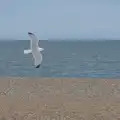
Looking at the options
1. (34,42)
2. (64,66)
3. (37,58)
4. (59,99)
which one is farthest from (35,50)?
(64,66)

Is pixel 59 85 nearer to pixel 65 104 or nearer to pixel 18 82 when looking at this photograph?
pixel 18 82

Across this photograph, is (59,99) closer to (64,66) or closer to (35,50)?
(35,50)

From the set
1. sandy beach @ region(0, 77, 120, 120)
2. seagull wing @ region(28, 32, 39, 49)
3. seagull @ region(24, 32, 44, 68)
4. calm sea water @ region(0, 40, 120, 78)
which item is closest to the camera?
seagull wing @ region(28, 32, 39, 49)

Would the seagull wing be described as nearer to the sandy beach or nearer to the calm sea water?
the sandy beach

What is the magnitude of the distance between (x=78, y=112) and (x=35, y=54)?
2710 millimetres

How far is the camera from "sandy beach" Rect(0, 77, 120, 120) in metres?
19.4

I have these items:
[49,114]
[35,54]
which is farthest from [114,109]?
[35,54]

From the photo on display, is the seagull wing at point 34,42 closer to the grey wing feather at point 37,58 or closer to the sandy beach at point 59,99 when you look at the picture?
the grey wing feather at point 37,58

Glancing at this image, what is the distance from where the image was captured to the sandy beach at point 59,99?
1944 cm

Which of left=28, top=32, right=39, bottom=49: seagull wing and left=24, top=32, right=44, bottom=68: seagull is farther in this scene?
left=24, top=32, right=44, bottom=68: seagull

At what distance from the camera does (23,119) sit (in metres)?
18.9

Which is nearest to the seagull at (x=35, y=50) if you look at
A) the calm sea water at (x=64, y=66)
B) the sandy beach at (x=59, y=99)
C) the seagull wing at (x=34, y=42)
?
the seagull wing at (x=34, y=42)

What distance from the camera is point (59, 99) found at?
73.4 ft

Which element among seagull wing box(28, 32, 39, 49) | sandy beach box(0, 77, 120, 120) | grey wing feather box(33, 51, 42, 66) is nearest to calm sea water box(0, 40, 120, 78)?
sandy beach box(0, 77, 120, 120)
